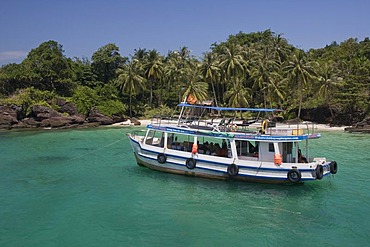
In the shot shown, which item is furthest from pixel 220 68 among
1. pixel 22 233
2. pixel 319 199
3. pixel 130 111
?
pixel 22 233

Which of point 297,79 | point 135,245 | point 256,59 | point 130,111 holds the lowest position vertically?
point 135,245

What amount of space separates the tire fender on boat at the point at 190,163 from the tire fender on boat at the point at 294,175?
4792 millimetres

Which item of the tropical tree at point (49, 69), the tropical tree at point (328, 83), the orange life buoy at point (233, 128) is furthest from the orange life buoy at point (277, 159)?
the tropical tree at point (49, 69)

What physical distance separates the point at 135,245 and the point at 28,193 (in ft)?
26.5

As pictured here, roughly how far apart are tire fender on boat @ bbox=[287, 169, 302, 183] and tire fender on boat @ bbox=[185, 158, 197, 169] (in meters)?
4.79

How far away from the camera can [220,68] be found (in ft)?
171

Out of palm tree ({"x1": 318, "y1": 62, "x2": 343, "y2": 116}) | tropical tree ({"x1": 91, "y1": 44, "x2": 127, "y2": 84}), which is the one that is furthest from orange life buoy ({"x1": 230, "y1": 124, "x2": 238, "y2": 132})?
tropical tree ({"x1": 91, "y1": 44, "x2": 127, "y2": 84})

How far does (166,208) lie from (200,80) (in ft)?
142

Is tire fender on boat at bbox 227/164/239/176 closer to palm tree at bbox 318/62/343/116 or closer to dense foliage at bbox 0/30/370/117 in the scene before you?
dense foliage at bbox 0/30/370/117

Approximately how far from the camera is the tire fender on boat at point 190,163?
19.5m

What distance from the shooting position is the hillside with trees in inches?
1924

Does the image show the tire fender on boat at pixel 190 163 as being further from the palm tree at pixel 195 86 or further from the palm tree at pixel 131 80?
the palm tree at pixel 131 80

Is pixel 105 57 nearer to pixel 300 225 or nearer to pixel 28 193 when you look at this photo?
pixel 28 193

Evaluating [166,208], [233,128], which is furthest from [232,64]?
[166,208]
